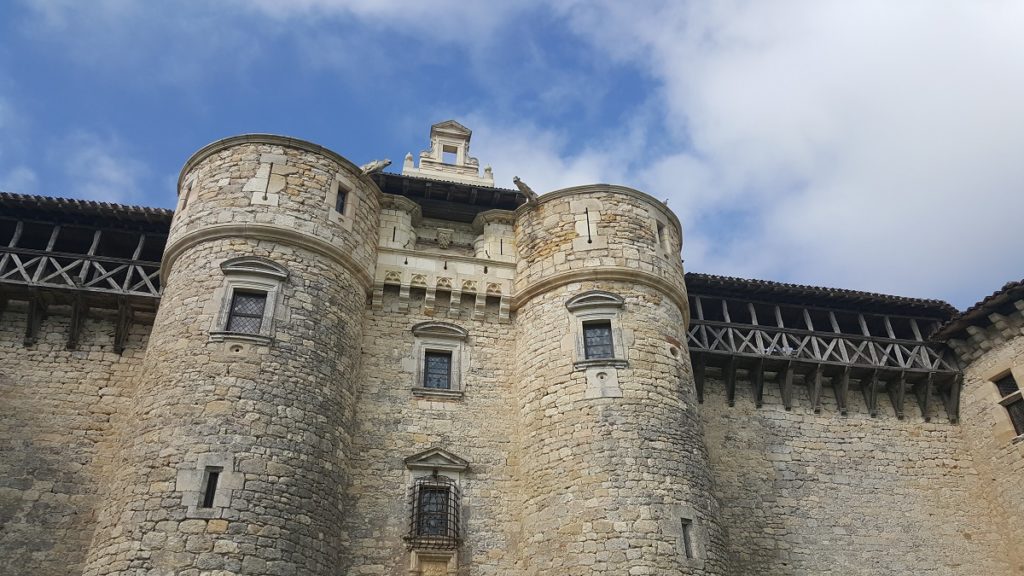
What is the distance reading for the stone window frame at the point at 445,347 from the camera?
14.0 m

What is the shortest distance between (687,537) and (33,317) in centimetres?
1233

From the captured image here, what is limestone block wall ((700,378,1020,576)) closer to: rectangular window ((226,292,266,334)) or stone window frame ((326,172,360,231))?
stone window frame ((326,172,360,231))

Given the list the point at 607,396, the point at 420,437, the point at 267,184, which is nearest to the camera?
the point at 607,396

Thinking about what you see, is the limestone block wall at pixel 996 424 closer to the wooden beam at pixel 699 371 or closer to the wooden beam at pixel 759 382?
the wooden beam at pixel 759 382

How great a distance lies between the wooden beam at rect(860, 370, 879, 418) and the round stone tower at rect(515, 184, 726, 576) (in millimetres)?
5345

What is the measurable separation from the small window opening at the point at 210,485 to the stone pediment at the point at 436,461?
3.26m

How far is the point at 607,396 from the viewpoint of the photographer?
13000mm

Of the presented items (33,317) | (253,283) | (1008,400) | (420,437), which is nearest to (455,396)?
(420,437)

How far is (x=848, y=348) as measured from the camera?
18703 millimetres

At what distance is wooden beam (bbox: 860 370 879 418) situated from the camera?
1723cm

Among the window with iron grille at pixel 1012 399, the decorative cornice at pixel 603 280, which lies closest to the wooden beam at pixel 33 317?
the decorative cornice at pixel 603 280

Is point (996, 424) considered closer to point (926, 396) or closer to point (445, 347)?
point (926, 396)

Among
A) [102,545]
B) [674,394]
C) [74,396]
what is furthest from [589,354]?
[74,396]

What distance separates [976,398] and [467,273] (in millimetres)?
12046
